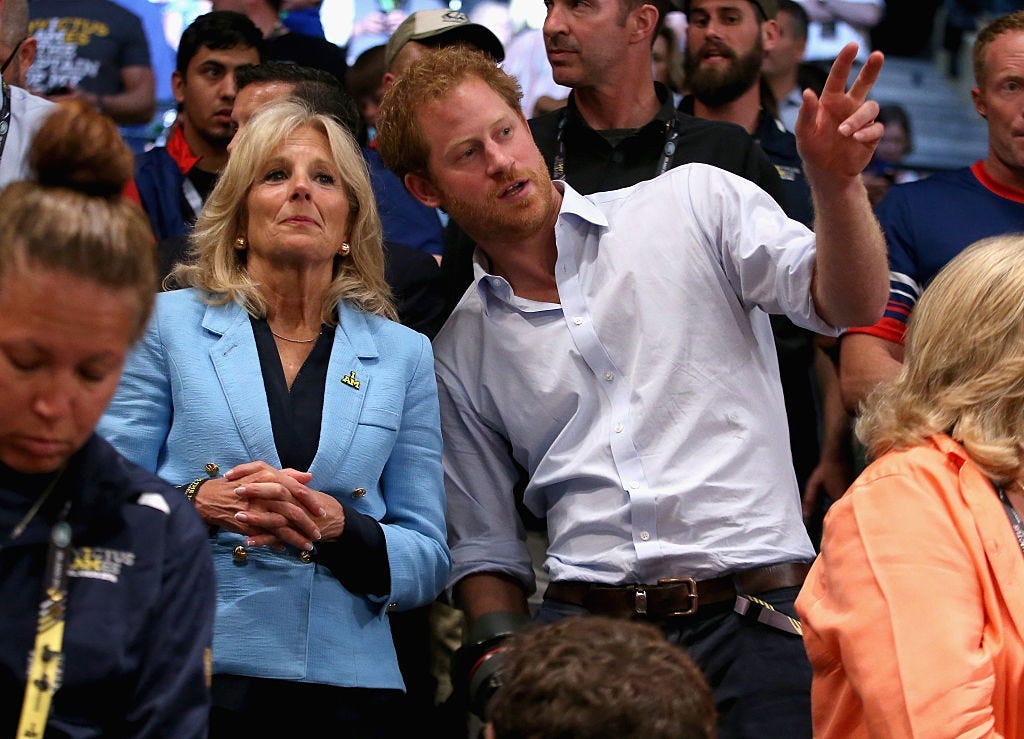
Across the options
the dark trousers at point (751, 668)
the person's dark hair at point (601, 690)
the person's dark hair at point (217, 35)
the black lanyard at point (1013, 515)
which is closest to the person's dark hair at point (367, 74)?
the person's dark hair at point (217, 35)

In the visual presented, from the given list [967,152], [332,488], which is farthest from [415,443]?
[967,152]

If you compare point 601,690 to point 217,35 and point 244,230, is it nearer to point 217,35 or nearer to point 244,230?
point 244,230

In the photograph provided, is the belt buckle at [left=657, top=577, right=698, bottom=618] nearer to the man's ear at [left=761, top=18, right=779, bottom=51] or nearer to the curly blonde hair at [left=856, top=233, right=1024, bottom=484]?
the curly blonde hair at [left=856, top=233, right=1024, bottom=484]

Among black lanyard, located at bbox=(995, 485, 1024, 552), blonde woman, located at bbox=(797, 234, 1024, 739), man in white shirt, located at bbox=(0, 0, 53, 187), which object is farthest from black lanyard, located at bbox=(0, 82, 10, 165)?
black lanyard, located at bbox=(995, 485, 1024, 552)

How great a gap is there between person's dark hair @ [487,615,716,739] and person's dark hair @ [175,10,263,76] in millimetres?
3389

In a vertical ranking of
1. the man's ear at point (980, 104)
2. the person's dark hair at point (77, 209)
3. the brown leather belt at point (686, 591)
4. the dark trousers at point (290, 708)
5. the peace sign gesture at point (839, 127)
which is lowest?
the dark trousers at point (290, 708)

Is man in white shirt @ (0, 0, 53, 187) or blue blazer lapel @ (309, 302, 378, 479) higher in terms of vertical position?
man in white shirt @ (0, 0, 53, 187)

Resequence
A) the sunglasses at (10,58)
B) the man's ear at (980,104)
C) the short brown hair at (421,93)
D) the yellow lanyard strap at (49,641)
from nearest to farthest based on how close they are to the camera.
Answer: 1. the yellow lanyard strap at (49,641)
2. the short brown hair at (421,93)
3. the man's ear at (980,104)
4. the sunglasses at (10,58)

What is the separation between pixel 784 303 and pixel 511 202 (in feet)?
2.31

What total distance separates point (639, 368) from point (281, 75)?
1.51 m

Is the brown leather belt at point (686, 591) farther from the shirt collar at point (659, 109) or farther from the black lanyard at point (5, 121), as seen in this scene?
the black lanyard at point (5, 121)

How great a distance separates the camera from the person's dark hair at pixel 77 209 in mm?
1817

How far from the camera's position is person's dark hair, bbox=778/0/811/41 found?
5.92 meters

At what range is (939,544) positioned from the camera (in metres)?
2.36
